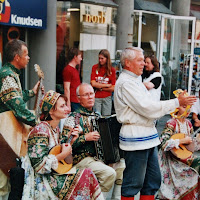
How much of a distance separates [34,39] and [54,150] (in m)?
4.30

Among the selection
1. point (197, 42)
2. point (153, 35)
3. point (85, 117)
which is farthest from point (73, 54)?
point (197, 42)

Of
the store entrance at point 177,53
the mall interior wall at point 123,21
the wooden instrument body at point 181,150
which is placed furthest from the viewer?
the store entrance at point 177,53

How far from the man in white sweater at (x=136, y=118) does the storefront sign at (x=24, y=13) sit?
326 cm

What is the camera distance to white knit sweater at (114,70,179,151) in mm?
3875

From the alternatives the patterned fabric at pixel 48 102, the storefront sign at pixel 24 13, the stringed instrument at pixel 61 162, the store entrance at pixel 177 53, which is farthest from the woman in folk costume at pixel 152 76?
the store entrance at pixel 177 53

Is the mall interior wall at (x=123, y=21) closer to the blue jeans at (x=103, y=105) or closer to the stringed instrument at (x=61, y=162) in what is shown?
the blue jeans at (x=103, y=105)

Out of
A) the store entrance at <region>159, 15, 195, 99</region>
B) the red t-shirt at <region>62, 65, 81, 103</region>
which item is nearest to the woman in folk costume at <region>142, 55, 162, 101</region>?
the red t-shirt at <region>62, 65, 81, 103</region>

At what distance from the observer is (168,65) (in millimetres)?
11602

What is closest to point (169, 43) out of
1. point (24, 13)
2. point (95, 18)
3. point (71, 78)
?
point (95, 18)

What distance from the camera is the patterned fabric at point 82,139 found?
13.6 feet

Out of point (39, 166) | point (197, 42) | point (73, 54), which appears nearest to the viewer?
point (39, 166)

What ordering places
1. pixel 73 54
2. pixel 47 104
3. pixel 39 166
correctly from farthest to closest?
pixel 73 54 < pixel 47 104 < pixel 39 166

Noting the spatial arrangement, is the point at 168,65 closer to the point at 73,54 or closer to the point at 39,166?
the point at 73,54

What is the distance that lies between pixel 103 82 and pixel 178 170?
8.98 ft
